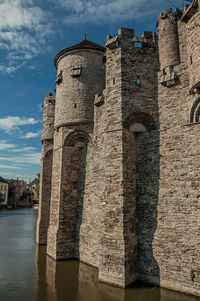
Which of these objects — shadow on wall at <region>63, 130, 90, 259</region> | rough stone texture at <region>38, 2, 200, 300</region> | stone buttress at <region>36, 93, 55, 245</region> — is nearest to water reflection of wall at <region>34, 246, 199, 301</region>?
rough stone texture at <region>38, 2, 200, 300</region>

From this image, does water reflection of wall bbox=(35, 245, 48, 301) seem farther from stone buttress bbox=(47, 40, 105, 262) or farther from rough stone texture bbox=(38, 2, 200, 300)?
rough stone texture bbox=(38, 2, 200, 300)

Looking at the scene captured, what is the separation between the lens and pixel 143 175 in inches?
385

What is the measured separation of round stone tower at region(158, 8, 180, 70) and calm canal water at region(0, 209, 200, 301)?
1190 centimetres

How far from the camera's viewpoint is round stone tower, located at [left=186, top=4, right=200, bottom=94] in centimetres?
846

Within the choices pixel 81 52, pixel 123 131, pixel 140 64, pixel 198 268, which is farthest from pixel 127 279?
pixel 81 52

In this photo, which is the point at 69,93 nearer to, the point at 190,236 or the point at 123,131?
the point at 123,131

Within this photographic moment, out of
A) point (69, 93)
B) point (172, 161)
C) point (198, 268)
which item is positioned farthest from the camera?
point (69, 93)

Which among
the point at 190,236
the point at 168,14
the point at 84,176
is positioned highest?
the point at 168,14

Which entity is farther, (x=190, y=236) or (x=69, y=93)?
(x=69, y=93)

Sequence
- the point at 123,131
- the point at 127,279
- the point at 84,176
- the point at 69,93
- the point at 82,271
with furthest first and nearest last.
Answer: the point at 69,93, the point at 84,176, the point at 82,271, the point at 123,131, the point at 127,279

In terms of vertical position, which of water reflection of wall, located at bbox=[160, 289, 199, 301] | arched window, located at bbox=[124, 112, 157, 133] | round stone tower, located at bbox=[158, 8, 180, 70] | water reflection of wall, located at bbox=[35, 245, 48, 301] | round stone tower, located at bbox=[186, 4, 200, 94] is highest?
round stone tower, located at bbox=[158, 8, 180, 70]

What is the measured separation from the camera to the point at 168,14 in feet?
43.3

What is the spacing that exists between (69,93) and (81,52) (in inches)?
113

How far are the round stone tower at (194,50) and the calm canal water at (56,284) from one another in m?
7.98
